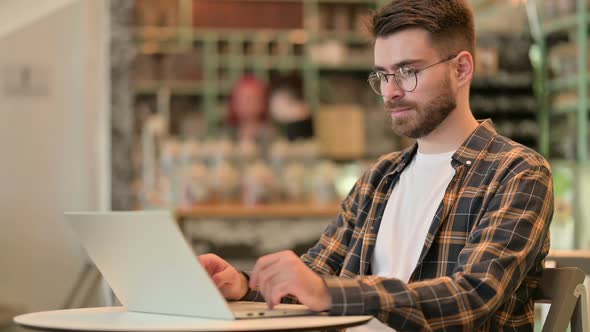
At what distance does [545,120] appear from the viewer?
22.7 feet

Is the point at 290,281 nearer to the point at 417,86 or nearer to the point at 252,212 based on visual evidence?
the point at 417,86

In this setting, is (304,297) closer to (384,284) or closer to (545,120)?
(384,284)

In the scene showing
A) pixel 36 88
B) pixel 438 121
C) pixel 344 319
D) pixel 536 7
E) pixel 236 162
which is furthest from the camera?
pixel 536 7

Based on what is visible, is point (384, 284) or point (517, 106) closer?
point (384, 284)

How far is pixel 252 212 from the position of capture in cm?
531

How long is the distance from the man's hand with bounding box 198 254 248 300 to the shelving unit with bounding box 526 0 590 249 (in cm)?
425

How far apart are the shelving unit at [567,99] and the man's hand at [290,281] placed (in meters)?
4.50

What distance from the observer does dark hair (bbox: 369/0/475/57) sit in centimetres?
175

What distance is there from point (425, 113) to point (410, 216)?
194 mm

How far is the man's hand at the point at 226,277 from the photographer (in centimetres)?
169

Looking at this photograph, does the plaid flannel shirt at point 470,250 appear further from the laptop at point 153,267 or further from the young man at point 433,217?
the laptop at point 153,267

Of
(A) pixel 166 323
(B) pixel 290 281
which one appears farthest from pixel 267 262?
(A) pixel 166 323

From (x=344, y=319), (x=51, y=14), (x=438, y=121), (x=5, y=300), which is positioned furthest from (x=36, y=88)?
(x=344, y=319)

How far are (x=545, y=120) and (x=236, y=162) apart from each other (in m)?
2.48
